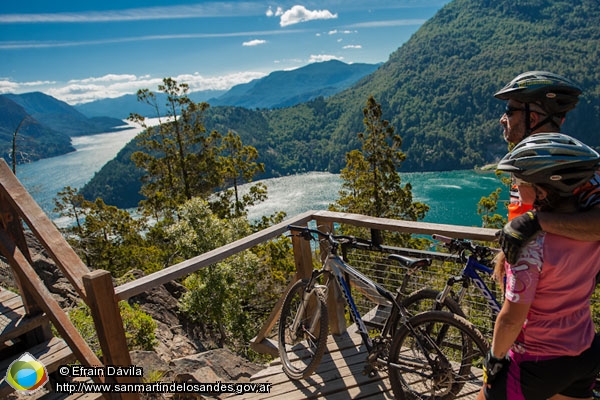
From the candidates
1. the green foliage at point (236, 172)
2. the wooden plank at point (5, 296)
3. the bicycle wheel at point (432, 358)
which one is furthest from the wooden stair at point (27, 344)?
the green foliage at point (236, 172)

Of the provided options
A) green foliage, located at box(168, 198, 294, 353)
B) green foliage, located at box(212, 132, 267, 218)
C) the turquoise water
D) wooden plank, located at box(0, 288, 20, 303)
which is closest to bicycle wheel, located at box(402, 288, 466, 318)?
wooden plank, located at box(0, 288, 20, 303)

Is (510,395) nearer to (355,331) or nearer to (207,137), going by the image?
(355,331)

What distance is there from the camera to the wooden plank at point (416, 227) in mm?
2533

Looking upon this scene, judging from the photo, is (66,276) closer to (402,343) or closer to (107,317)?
(107,317)

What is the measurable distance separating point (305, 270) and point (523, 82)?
6.76 feet

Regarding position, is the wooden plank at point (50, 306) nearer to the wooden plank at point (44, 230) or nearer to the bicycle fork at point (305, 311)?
the wooden plank at point (44, 230)

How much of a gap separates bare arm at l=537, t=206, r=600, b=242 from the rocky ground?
2.57m

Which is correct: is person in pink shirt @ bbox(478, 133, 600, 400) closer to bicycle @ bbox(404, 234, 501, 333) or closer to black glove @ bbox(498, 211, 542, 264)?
black glove @ bbox(498, 211, 542, 264)

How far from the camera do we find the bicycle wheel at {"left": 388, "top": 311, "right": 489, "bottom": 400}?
2.35m

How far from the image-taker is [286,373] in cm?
308

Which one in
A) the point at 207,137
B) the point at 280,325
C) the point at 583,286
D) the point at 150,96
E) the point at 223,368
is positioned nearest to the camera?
the point at 583,286

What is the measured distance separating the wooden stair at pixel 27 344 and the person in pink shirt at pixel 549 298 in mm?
2421

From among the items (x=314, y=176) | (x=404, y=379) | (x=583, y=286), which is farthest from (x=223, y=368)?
(x=314, y=176)

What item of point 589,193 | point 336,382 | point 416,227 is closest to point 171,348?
point 336,382
